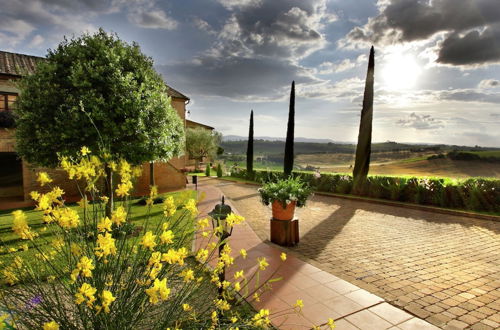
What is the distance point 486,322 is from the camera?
319 centimetres

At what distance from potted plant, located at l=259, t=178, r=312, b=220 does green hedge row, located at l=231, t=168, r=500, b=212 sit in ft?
7.54

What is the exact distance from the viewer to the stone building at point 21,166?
12.2m

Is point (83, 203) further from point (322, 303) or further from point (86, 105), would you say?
point (86, 105)

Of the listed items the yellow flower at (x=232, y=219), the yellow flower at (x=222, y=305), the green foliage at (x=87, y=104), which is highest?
the green foliage at (x=87, y=104)

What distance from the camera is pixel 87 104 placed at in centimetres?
613

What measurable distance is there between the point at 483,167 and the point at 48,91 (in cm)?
3217

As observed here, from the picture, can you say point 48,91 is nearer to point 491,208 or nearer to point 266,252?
point 266,252

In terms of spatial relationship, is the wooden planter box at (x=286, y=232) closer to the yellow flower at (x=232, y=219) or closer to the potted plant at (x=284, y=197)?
the potted plant at (x=284, y=197)

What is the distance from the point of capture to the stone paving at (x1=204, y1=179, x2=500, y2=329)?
11.6 feet

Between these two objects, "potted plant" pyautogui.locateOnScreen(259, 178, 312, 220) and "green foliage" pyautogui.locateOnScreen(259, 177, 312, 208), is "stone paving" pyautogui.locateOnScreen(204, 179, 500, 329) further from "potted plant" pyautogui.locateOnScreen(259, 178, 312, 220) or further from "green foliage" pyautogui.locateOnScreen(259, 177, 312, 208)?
"green foliage" pyautogui.locateOnScreen(259, 177, 312, 208)

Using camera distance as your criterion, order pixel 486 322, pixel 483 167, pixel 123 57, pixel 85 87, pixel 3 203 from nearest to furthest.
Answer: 1. pixel 486 322
2. pixel 85 87
3. pixel 123 57
4. pixel 3 203
5. pixel 483 167

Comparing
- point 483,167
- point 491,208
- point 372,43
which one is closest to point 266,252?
point 491,208

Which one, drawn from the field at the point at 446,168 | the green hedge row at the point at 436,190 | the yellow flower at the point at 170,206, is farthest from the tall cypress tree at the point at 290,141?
the yellow flower at the point at 170,206

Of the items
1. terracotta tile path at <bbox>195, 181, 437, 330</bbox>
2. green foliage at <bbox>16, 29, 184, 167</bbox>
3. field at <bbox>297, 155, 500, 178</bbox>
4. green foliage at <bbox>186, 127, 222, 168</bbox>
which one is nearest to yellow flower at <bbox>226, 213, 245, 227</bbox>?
terracotta tile path at <bbox>195, 181, 437, 330</bbox>
